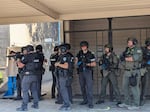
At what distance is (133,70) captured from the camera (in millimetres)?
8062

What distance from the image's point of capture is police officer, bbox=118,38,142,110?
7.92 meters

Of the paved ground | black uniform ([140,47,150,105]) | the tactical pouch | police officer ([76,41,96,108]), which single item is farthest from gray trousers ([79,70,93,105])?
black uniform ([140,47,150,105])

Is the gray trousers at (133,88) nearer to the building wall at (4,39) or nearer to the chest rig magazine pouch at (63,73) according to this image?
the chest rig magazine pouch at (63,73)

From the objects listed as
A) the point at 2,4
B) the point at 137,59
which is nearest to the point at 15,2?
the point at 2,4

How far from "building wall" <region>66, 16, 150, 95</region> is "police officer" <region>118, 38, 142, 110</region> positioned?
5.26 ft

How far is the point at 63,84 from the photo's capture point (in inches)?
314

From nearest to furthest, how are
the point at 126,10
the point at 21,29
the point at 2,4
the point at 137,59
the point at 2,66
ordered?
the point at 137,59 → the point at 2,4 → the point at 126,10 → the point at 2,66 → the point at 21,29

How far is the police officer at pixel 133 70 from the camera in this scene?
7.92m

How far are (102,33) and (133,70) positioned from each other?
2.41 m

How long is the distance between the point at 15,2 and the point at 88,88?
2795mm

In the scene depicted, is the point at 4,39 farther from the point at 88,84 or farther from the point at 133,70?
the point at 133,70

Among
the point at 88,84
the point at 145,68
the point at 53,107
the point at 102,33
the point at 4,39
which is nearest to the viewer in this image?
the point at 88,84

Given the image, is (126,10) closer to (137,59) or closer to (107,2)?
(107,2)

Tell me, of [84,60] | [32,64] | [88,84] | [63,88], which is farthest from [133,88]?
[32,64]
